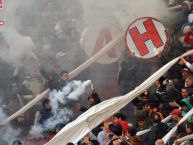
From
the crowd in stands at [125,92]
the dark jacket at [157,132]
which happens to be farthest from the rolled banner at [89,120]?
the dark jacket at [157,132]

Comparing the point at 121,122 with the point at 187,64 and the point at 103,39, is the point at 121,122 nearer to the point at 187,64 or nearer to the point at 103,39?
the point at 187,64

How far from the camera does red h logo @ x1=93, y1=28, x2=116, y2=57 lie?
60.1 ft

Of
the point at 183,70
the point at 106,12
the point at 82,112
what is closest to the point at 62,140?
the point at 82,112

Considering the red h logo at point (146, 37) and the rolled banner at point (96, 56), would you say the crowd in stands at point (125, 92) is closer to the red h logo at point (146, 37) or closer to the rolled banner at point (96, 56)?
the rolled banner at point (96, 56)

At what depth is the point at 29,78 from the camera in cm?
A: 1917

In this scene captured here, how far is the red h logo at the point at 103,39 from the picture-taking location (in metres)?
18.3

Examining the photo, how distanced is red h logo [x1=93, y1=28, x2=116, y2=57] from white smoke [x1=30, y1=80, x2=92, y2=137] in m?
0.91

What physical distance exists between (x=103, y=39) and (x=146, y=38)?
182 centimetres

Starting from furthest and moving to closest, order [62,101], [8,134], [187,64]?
[8,134] < [62,101] < [187,64]

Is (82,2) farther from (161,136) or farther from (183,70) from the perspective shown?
(161,136)

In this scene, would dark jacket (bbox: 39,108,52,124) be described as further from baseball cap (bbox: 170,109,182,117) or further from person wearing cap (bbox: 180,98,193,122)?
person wearing cap (bbox: 180,98,193,122)

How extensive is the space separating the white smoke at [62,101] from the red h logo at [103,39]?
91 cm

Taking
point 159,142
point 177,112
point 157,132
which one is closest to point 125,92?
point 177,112

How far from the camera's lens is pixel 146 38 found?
16.8 metres
